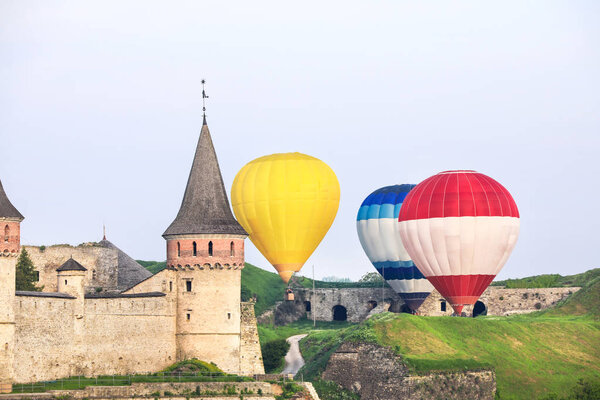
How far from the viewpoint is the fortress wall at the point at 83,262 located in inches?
3880

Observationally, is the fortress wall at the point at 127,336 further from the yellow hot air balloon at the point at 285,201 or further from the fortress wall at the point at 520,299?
the fortress wall at the point at 520,299

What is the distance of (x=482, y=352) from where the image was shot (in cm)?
9819

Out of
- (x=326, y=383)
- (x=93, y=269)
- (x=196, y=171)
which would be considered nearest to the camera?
(x=196, y=171)

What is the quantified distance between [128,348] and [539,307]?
53.4 m

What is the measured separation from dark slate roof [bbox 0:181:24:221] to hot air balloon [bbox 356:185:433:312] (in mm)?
46602

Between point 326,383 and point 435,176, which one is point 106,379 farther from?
point 435,176

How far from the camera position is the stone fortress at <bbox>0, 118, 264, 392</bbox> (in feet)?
246

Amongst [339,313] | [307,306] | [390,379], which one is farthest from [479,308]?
[390,379]

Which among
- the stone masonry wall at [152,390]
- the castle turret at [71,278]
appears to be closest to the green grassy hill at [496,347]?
the stone masonry wall at [152,390]

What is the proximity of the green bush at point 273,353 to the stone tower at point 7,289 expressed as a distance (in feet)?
94.1

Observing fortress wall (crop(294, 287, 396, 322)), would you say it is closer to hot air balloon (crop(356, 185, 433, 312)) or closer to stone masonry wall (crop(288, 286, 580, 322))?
stone masonry wall (crop(288, 286, 580, 322))

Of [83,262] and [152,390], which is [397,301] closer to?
[83,262]

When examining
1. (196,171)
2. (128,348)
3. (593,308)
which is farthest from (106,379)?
(593,308)

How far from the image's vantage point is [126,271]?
104 m
